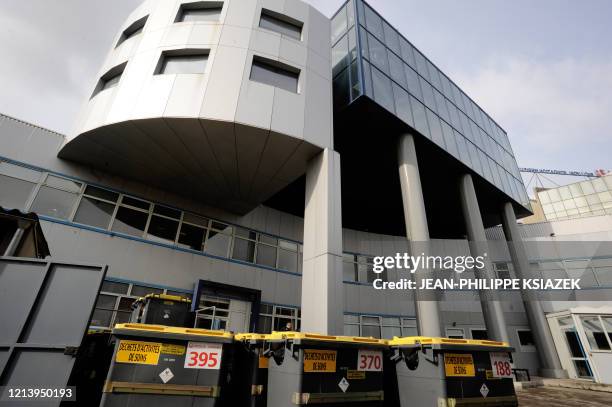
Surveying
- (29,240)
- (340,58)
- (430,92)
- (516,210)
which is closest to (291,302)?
(29,240)

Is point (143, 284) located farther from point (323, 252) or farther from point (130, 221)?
point (323, 252)

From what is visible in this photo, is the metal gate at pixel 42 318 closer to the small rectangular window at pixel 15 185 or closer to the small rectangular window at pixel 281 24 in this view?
the small rectangular window at pixel 15 185

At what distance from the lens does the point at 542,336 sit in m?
17.3

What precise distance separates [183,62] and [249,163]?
4.70 m

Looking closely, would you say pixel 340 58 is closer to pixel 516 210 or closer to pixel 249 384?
pixel 249 384

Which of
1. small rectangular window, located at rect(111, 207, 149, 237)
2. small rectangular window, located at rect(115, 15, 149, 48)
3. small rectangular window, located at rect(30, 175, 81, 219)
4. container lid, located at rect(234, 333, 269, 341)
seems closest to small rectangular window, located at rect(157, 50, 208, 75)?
small rectangular window, located at rect(115, 15, 149, 48)

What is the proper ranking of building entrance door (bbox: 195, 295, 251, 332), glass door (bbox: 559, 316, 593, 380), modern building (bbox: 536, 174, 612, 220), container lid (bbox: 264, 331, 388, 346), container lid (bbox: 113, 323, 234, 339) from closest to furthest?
container lid (bbox: 113, 323, 234, 339), container lid (bbox: 264, 331, 388, 346), building entrance door (bbox: 195, 295, 251, 332), glass door (bbox: 559, 316, 593, 380), modern building (bbox: 536, 174, 612, 220)

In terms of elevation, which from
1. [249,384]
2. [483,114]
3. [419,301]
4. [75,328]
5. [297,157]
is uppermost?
[483,114]

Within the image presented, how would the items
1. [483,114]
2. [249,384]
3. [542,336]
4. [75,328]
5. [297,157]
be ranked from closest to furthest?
[75,328]
[249,384]
[297,157]
[542,336]
[483,114]

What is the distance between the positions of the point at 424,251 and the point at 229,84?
10076 mm

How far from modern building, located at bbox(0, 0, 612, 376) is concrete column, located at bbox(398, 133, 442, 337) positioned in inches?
2.4

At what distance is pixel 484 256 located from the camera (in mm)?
16016

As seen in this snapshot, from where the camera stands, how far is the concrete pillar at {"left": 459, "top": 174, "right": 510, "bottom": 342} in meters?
14.9

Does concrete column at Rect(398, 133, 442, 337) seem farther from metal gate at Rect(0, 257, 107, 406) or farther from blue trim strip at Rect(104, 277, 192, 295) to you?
metal gate at Rect(0, 257, 107, 406)
